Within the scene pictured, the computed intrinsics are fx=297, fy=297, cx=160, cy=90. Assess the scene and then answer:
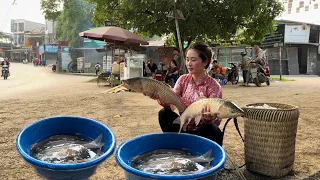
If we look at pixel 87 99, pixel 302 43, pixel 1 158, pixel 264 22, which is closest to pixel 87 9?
pixel 302 43

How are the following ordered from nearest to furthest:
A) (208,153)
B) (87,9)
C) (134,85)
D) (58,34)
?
(208,153)
(134,85)
(87,9)
(58,34)

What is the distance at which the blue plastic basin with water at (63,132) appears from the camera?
1.62m

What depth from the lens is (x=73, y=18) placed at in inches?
1251

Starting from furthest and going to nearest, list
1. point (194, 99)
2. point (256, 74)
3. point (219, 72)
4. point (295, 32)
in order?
point (295, 32)
point (219, 72)
point (256, 74)
point (194, 99)

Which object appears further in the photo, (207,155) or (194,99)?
(194,99)

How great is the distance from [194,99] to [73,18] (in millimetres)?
31670

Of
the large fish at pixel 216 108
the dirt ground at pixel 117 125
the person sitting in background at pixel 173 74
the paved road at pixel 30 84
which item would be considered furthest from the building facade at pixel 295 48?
the large fish at pixel 216 108

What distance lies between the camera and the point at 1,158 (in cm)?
328

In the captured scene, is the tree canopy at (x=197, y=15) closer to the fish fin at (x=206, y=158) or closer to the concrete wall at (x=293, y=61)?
the fish fin at (x=206, y=158)

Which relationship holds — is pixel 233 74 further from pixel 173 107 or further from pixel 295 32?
pixel 295 32

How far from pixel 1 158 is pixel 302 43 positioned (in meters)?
25.6

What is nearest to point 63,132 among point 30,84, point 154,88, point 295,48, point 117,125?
point 154,88

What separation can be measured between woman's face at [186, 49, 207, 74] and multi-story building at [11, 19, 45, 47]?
70.5 metres

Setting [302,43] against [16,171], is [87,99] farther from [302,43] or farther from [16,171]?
[302,43]
